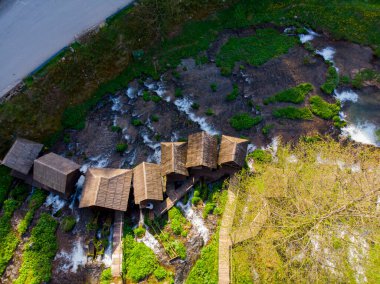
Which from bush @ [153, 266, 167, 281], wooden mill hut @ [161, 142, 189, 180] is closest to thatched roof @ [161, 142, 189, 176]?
wooden mill hut @ [161, 142, 189, 180]

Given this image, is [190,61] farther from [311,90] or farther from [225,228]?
[225,228]

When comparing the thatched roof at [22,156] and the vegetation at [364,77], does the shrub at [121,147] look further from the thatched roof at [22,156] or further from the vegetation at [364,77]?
the vegetation at [364,77]

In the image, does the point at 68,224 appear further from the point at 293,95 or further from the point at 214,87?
the point at 293,95

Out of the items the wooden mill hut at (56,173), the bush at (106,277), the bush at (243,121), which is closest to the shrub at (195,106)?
the bush at (243,121)

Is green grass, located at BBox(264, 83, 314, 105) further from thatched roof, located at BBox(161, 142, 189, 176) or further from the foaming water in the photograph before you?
thatched roof, located at BBox(161, 142, 189, 176)

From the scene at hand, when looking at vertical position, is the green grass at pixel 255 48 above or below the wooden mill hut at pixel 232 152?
above

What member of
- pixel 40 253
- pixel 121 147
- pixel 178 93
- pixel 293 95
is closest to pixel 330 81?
pixel 293 95
